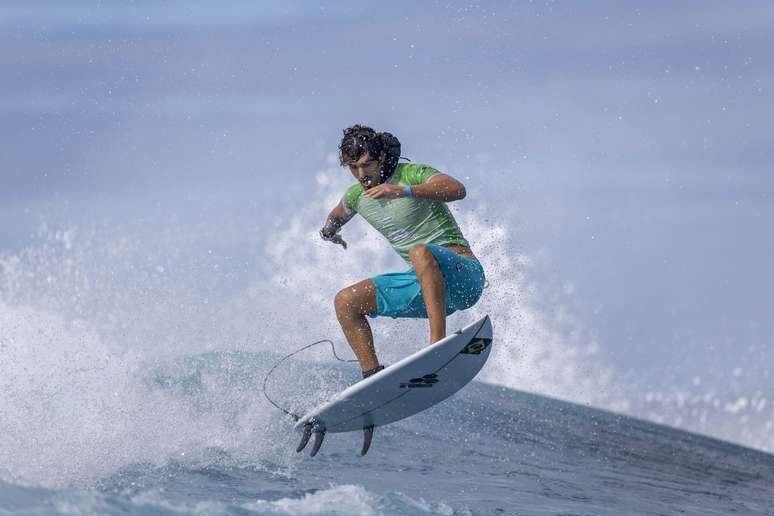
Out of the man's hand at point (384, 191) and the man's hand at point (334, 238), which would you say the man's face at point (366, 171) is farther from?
the man's hand at point (334, 238)

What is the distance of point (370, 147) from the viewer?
23.0ft

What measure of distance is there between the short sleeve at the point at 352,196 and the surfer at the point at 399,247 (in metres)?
0.11

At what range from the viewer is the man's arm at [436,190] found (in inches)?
260

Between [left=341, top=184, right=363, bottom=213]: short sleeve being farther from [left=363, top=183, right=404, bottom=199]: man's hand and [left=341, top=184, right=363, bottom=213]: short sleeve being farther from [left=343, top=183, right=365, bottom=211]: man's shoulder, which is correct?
[left=363, top=183, right=404, bottom=199]: man's hand

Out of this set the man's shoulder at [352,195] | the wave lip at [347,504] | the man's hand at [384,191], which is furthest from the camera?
the man's shoulder at [352,195]

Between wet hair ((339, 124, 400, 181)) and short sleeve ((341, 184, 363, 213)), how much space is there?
44cm

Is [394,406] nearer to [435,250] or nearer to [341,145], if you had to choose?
[435,250]

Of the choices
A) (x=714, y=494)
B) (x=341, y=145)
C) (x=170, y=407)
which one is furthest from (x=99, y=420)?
(x=714, y=494)

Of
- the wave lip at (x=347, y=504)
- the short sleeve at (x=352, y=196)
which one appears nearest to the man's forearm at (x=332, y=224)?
the short sleeve at (x=352, y=196)

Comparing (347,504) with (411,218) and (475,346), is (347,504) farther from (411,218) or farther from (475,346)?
(411,218)

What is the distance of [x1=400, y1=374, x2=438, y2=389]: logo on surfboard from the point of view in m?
7.37

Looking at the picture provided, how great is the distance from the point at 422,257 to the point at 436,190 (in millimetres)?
556

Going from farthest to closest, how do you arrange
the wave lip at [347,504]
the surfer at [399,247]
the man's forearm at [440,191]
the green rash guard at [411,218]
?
the green rash guard at [411,218] < the surfer at [399,247] < the wave lip at [347,504] < the man's forearm at [440,191]

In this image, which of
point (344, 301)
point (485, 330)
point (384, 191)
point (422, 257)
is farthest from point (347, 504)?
point (384, 191)
